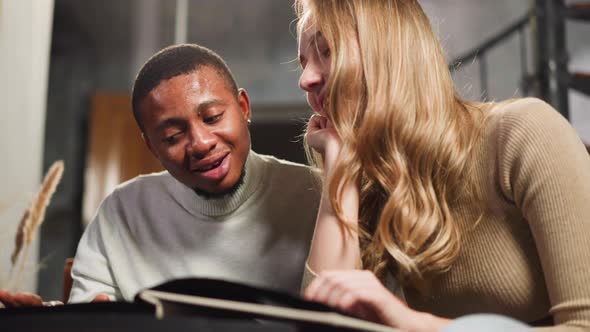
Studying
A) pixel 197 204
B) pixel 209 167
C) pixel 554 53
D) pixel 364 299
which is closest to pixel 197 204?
pixel 197 204

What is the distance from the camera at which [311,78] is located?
99 centimetres

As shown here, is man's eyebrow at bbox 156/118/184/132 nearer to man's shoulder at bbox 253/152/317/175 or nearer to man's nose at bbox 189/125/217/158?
man's nose at bbox 189/125/217/158

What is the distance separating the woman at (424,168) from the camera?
885 mm

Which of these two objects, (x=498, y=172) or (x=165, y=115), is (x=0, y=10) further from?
(x=498, y=172)

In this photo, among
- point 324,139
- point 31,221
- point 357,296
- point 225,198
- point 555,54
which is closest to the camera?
point 357,296

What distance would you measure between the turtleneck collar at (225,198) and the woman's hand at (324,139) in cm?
14

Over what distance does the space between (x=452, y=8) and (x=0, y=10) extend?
10.0ft

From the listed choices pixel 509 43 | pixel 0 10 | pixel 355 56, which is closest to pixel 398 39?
pixel 355 56

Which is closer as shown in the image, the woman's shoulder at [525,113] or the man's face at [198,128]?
the woman's shoulder at [525,113]

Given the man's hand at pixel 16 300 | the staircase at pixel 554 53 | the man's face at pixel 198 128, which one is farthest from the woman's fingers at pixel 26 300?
the staircase at pixel 554 53

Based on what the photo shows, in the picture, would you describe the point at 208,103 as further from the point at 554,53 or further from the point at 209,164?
the point at 554,53

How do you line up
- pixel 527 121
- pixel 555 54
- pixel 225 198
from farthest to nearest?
1. pixel 555 54
2. pixel 225 198
3. pixel 527 121

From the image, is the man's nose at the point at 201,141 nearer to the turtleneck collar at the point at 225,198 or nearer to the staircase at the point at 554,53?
the turtleneck collar at the point at 225,198

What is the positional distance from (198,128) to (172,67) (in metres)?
0.12
